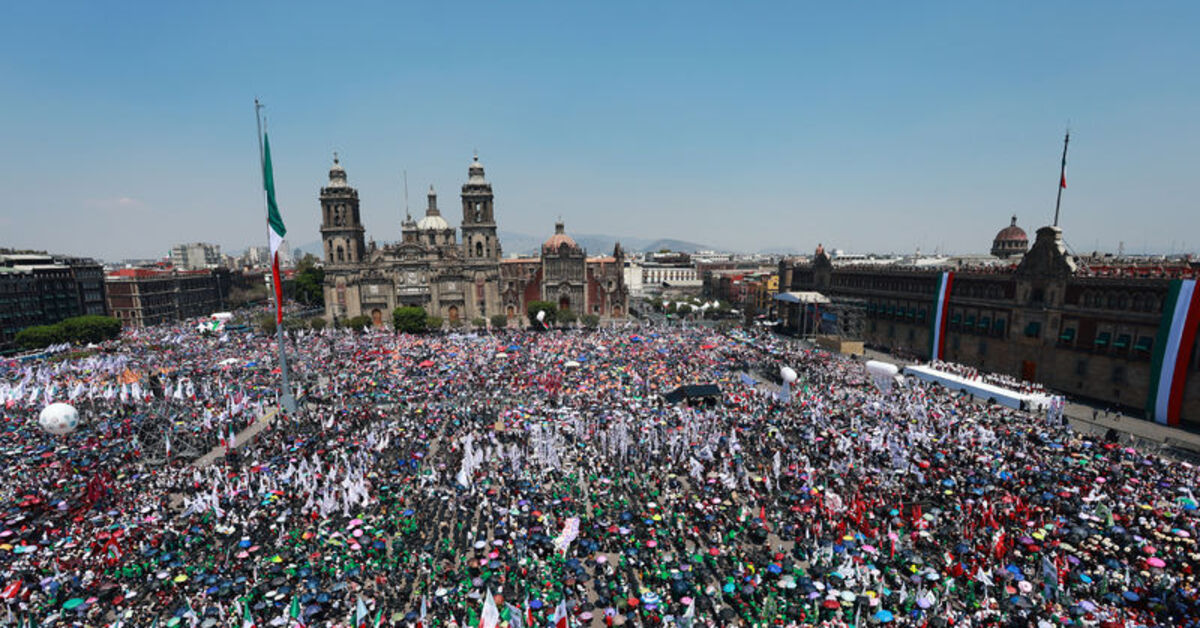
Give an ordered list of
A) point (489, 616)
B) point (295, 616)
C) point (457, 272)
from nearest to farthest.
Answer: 1. point (489, 616)
2. point (295, 616)
3. point (457, 272)

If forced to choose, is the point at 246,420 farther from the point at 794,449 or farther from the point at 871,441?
the point at 871,441

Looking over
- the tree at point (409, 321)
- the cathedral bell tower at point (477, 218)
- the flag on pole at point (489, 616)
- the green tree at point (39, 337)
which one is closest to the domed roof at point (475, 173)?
the cathedral bell tower at point (477, 218)

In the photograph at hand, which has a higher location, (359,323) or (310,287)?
(310,287)

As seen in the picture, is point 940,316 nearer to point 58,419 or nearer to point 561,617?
point 561,617

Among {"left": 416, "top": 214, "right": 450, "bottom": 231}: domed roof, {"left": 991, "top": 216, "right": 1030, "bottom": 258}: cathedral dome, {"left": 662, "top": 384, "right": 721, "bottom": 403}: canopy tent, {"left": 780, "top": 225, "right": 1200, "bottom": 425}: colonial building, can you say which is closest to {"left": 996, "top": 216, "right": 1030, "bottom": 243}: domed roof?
{"left": 991, "top": 216, "right": 1030, "bottom": 258}: cathedral dome

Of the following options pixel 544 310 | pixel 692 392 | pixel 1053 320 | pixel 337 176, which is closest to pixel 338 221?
pixel 337 176

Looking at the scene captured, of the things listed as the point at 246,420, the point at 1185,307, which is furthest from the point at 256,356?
the point at 1185,307
